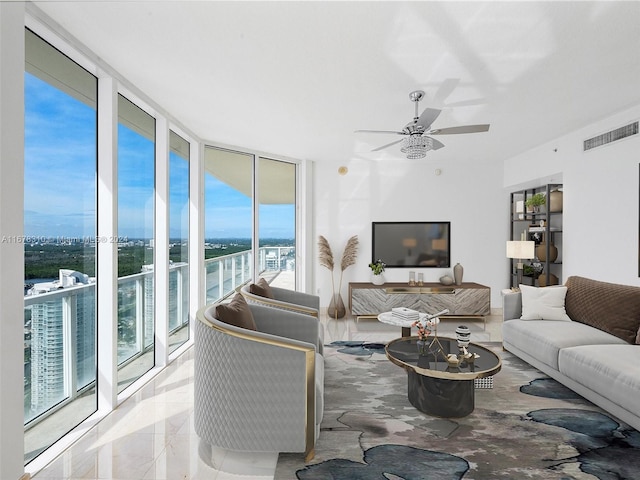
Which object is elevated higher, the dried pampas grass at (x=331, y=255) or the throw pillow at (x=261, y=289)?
the dried pampas grass at (x=331, y=255)

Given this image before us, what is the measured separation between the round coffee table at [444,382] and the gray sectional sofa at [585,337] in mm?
712

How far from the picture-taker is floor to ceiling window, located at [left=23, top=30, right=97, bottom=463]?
2.21 metres

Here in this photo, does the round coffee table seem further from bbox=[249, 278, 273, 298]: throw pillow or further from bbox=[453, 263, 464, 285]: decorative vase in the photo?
bbox=[453, 263, 464, 285]: decorative vase

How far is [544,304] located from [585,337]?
0.68m

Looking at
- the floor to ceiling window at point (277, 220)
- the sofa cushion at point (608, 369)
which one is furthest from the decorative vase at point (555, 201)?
the floor to ceiling window at point (277, 220)

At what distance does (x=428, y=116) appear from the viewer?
3.08m

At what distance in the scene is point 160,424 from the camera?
2.66 m

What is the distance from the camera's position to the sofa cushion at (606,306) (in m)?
3.28

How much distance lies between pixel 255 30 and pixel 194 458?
260 centimetres

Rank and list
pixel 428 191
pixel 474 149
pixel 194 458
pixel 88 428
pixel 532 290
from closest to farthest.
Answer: pixel 194 458 → pixel 88 428 → pixel 532 290 → pixel 474 149 → pixel 428 191

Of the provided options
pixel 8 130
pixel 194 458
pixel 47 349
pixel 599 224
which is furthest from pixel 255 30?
pixel 599 224

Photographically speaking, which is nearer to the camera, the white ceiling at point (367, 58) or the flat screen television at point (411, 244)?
the white ceiling at point (367, 58)

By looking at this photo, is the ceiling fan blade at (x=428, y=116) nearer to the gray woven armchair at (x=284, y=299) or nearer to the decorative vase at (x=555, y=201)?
the gray woven armchair at (x=284, y=299)

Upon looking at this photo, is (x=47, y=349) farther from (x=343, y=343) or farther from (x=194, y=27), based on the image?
(x=343, y=343)
